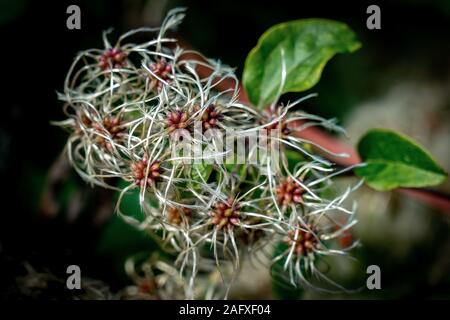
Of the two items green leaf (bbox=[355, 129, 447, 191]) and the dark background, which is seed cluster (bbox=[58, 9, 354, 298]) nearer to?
green leaf (bbox=[355, 129, 447, 191])

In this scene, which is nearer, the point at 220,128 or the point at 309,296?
the point at 220,128

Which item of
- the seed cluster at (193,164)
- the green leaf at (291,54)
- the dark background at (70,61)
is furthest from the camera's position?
the dark background at (70,61)

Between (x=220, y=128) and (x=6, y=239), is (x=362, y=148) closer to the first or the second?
(x=220, y=128)

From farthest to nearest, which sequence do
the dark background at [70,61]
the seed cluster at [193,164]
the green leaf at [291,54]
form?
1. the dark background at [70,61]
2. the green leaf at [291,54]
3. the seed cluster at [193,164]

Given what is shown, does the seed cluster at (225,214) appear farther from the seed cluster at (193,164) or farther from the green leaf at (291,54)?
the green leaf at (291,54)

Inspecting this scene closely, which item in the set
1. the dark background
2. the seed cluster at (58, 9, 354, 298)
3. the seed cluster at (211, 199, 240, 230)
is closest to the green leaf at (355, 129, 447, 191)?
the seed cluster at (58, 9, 354, 298)

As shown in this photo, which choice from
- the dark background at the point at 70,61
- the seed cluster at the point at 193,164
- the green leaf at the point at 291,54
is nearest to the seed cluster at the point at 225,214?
the seed cluster at the point at 193,164

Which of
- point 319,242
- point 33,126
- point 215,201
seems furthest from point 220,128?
point 33,126
